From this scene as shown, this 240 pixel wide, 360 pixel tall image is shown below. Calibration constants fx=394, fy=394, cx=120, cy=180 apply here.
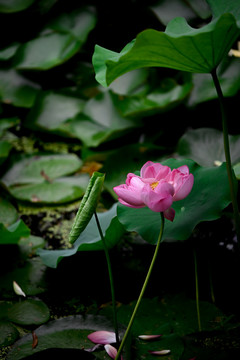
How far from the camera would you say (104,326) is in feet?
3.03

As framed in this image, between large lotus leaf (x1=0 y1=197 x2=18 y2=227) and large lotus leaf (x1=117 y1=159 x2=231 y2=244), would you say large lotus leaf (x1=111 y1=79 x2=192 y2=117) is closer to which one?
large lotus leaf (x1=0 y1=197 x2=18 y2=227)

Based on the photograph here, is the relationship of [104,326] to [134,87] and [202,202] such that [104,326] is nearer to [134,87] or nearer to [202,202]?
[202,202]

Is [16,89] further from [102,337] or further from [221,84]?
[102,337]

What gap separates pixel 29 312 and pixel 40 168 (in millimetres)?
850

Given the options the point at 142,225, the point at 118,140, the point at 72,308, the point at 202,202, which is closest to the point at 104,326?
the point at 72,308

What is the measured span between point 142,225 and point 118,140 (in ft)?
3.80

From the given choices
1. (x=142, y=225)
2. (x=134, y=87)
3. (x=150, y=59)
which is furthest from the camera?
(x=134, y=87)

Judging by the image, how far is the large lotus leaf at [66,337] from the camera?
82cm

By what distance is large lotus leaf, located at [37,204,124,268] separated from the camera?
926 millimetres

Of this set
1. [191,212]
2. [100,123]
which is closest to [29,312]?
[191,212]

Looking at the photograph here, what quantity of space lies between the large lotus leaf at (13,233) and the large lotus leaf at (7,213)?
0.22 meters

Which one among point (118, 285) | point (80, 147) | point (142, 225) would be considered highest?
point (142, 225)

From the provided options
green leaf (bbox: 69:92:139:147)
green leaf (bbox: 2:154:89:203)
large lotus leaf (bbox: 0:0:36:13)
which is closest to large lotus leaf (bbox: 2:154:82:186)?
green leaf (bbox: 2:154:89:203)

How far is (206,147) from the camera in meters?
1.52
